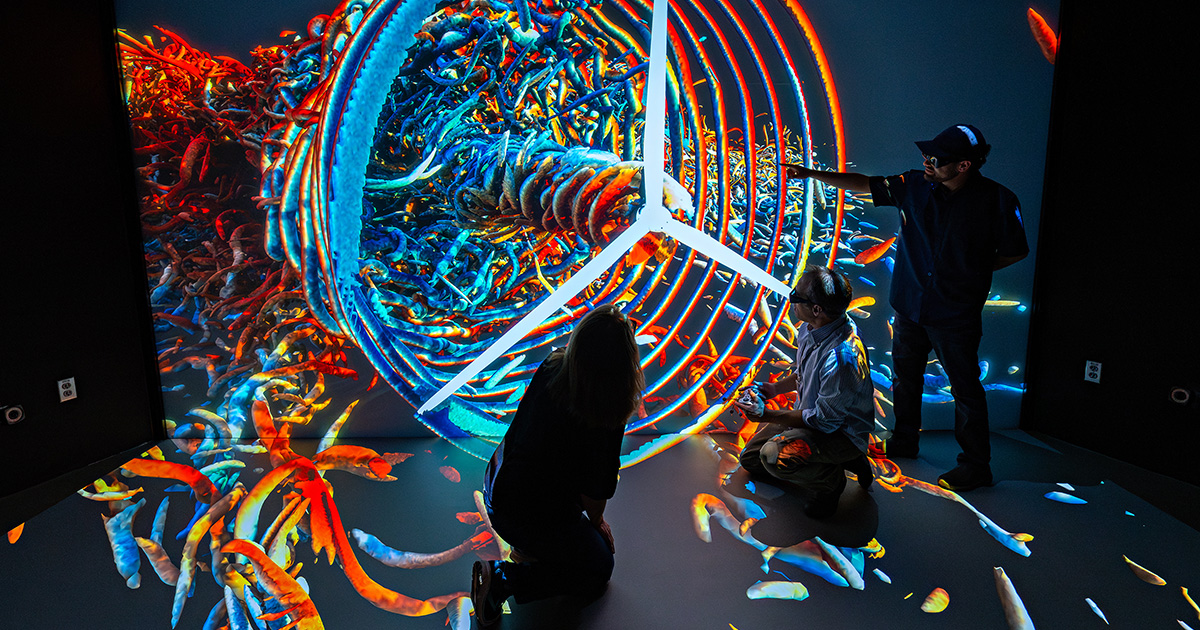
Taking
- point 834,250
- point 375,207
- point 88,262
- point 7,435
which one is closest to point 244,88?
point 375,207

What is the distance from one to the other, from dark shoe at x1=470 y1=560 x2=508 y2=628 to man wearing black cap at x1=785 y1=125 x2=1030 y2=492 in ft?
6.89

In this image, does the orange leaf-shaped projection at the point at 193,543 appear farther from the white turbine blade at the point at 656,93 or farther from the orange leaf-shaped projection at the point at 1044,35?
the orange leaf-shaped projection at the point at 1044,35

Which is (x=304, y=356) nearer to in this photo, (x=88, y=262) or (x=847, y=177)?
(x=88, y=262)

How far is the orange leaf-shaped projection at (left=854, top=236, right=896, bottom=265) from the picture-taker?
304 centimetres

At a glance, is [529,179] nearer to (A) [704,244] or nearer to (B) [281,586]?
(A) [704,244]

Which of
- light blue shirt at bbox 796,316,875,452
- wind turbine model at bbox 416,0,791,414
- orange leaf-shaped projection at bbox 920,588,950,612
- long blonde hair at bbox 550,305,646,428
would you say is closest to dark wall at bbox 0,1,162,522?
wind turbine model at bbox 416,0,791,414

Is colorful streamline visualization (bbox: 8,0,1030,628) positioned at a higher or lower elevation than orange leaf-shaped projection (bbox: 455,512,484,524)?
higher

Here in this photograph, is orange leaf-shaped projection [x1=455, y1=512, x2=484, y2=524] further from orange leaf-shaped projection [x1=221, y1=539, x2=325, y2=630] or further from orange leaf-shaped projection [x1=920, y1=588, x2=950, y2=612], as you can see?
orange leaf-shaped projection [x1=920, y1=588, x2=950, y2=612]

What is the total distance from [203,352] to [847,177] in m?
3.39

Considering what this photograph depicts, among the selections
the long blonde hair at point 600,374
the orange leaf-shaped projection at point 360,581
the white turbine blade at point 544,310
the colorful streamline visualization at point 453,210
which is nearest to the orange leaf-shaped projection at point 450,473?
the colorful streamline visualization at point 453,210

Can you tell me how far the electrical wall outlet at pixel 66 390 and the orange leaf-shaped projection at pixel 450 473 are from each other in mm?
1788

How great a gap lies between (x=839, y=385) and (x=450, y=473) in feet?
5.91

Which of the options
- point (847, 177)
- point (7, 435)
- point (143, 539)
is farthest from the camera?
point (847, 177)

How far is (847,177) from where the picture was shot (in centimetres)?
272
